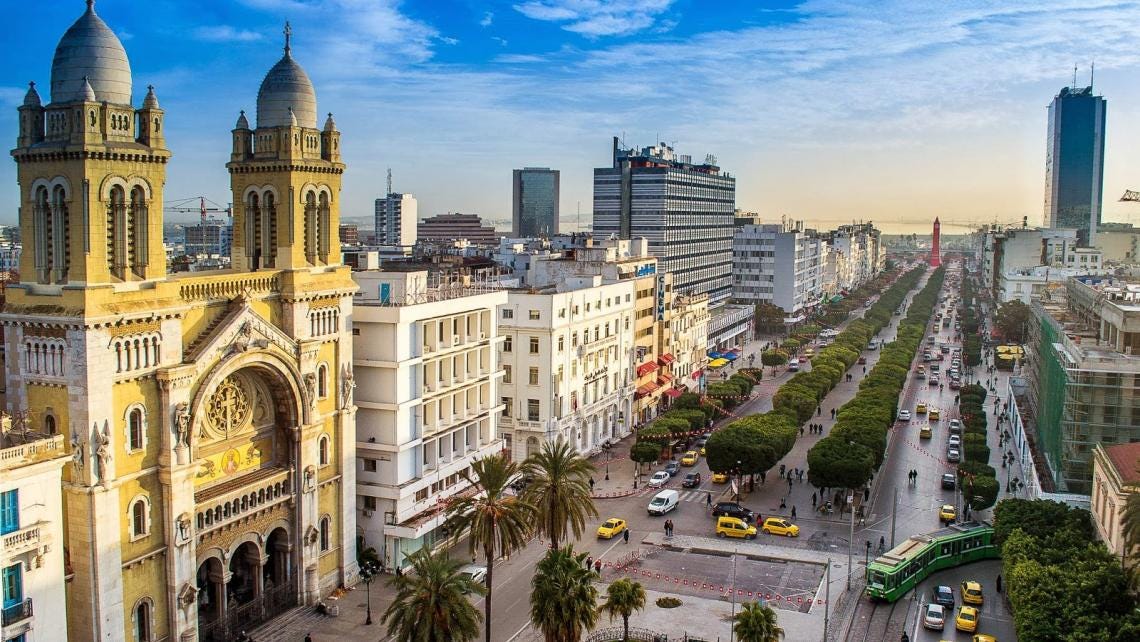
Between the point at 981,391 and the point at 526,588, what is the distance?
253 feet

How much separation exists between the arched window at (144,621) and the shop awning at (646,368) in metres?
70.8

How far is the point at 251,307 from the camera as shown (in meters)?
50.7

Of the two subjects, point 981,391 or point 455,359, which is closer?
point 455,359

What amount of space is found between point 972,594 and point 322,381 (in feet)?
137

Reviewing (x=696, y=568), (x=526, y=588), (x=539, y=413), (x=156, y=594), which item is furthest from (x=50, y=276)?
(x=539, y=413)

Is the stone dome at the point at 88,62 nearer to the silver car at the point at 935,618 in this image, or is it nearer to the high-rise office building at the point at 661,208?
the silver car at the point at 935,618

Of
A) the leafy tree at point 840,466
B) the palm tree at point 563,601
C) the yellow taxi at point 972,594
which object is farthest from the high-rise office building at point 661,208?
the palm tree at point 563,601

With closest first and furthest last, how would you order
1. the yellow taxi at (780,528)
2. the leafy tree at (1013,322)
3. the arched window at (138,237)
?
1. the arched window at (138,237)
2. the yellow taxi at (780,528)
3. the leafy tree at (1013,322)

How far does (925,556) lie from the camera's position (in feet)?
206

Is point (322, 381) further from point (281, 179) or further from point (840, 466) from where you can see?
point (840, 466)

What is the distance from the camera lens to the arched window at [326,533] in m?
58.3

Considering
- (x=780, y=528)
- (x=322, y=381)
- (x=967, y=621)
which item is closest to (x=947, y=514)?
(x=780, y=528)

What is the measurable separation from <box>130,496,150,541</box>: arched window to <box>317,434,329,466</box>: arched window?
13.4 metres

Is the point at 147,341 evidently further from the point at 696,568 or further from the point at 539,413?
the point at 539,413
